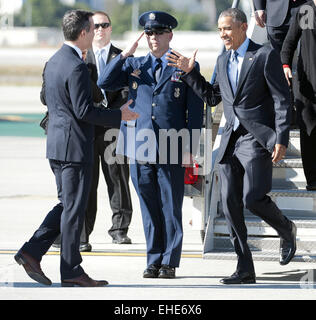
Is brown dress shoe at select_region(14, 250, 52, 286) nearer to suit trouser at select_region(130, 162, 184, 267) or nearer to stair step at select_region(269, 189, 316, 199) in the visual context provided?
suit trouser at select_region(130, 162, 184, 267)

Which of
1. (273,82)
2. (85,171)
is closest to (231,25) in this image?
(273,82)

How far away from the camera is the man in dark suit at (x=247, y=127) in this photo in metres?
6.48

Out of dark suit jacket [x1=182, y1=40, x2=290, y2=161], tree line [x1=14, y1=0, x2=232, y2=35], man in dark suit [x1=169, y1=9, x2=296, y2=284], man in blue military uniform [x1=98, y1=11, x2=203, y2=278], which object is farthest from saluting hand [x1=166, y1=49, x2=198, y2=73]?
tree line [x1=14, y1=0, x2=232, y2=35]

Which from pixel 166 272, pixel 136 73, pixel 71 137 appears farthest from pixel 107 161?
pixel 71 137

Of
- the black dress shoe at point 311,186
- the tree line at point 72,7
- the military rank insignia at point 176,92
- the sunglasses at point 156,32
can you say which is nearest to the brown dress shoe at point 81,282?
the military rank insignia at point 176,92

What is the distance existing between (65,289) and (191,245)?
90.5 inches

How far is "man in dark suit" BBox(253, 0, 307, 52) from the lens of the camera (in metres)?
8.55

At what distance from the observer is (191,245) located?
8438 millimetres

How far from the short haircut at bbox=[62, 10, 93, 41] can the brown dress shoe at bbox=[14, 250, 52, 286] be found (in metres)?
1.57

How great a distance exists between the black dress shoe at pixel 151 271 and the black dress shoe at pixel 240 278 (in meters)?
0.57

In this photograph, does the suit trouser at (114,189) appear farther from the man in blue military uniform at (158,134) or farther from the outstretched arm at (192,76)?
the outstretched arm at (192,76)

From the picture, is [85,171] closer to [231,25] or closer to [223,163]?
[223,163]

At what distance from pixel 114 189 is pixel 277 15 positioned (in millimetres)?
2238
